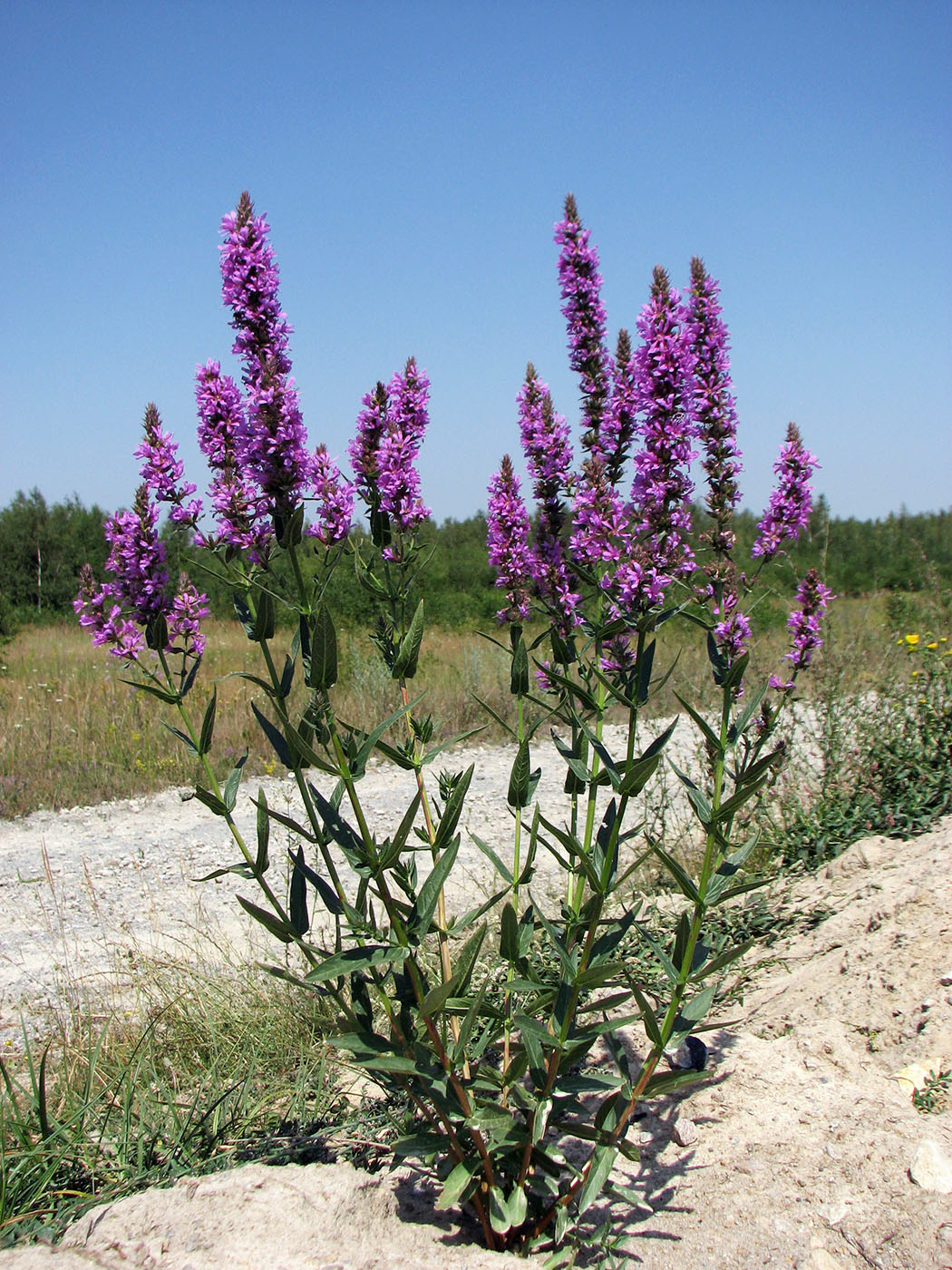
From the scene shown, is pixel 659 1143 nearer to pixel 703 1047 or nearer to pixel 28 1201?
pixel 703 1047

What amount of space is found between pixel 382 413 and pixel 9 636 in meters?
17.2

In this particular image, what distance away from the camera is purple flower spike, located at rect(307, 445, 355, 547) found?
2.34 meters

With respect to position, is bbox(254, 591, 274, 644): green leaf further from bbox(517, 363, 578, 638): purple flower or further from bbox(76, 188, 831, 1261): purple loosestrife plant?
bbox(517, 363, 578, 638): purple flower

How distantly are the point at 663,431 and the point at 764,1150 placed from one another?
7.27 ft

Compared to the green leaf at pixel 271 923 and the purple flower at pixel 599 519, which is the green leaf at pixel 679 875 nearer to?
the purple flower at pixel 599 519

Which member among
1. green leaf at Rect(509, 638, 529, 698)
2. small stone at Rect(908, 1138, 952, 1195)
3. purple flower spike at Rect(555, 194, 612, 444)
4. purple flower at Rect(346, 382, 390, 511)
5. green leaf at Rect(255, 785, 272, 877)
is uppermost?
purple flower spike at Rect(555, 194, 612, 444)

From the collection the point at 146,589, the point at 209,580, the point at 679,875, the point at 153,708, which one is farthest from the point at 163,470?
the point at 209,580

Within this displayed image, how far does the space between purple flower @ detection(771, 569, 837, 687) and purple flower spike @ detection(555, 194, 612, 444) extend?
127 centimetres

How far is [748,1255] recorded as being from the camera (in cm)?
231

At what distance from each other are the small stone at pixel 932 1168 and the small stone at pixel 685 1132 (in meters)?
0.67

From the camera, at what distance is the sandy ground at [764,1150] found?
2.24 meters

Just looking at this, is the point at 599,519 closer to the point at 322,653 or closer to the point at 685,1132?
the point at 322,653

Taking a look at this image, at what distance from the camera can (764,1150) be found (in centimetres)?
272

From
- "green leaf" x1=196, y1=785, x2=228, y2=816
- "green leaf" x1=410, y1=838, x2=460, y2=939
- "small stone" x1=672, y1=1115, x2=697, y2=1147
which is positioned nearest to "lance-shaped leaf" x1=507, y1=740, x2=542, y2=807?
"green leaf" x1=410, y1=838, x2=460, y2=939
